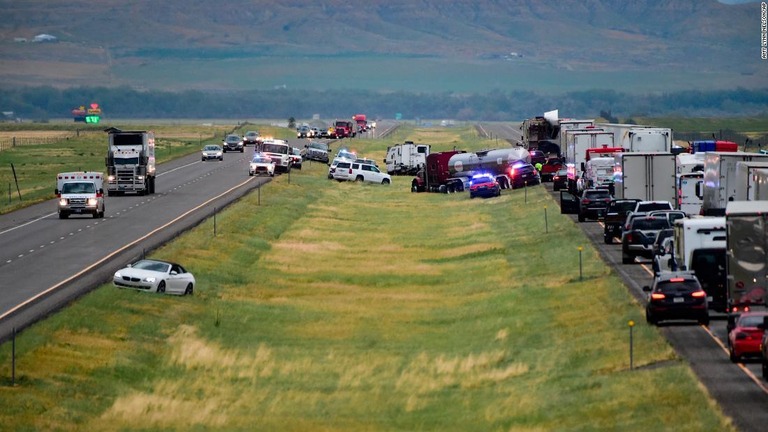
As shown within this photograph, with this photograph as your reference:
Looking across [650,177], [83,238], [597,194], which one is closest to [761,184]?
[650,177]

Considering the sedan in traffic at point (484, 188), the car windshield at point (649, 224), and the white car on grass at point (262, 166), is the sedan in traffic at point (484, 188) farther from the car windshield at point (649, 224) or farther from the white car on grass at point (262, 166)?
the car windshield at point (649, 224)

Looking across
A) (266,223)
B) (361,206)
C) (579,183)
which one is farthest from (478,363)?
(361,206)

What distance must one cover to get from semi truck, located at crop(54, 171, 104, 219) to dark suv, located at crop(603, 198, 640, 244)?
2811cm

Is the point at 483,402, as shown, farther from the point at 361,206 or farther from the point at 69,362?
the point at 361,206

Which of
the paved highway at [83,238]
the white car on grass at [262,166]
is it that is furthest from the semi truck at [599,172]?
the white car on grass at [262,166]

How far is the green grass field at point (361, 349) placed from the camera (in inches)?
1518

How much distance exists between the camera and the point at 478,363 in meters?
47.0

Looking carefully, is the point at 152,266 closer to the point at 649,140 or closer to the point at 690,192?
the point at 690,192

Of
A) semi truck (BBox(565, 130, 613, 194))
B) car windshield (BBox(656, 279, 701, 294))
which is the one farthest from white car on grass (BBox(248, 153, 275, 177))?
car windshield (BBox(656, 279, 701, 294))

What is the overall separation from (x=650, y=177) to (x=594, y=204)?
25.7ft

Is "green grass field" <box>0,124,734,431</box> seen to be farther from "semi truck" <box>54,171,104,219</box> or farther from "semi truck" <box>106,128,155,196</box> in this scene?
"semi truck" <box>106,128,155,196</box>

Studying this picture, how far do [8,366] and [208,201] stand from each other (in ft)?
193

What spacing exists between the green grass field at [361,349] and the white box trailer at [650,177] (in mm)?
3107

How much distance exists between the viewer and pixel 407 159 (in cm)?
13925
